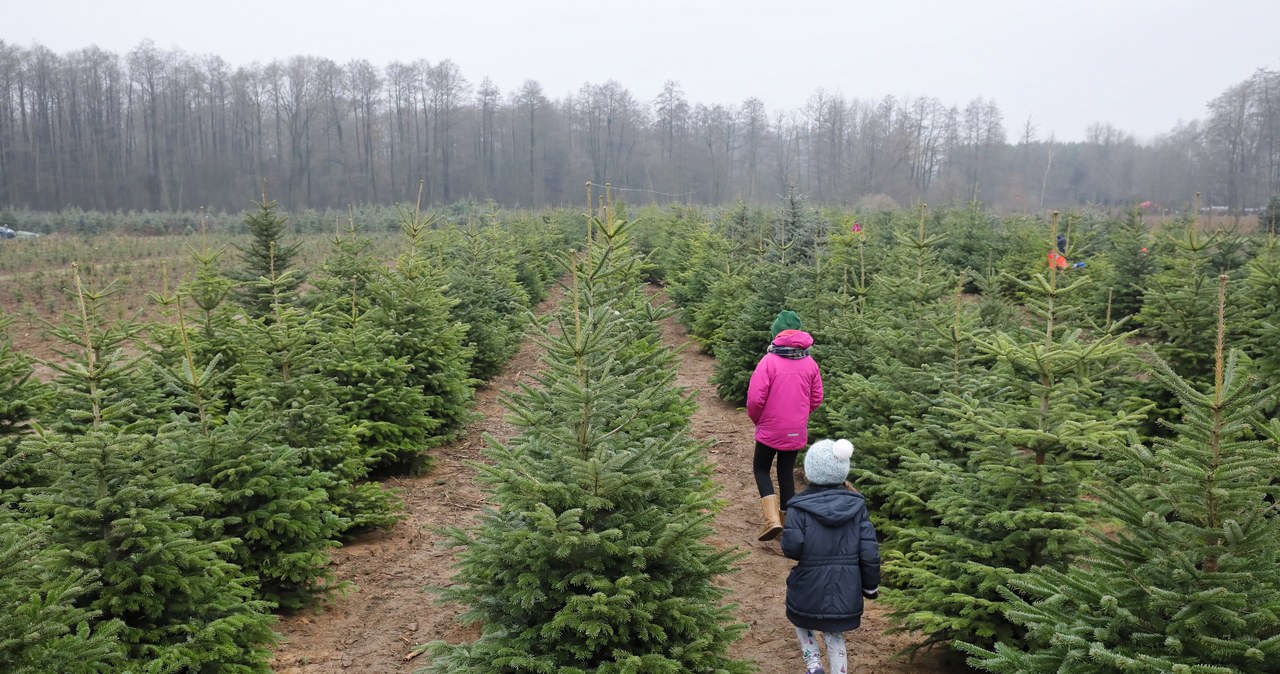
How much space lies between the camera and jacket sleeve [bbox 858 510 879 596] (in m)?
4.34

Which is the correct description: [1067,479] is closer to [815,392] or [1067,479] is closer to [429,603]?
[815,392]

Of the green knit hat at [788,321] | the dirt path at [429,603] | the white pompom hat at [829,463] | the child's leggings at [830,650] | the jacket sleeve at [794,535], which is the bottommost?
the dirt path at [429,603]

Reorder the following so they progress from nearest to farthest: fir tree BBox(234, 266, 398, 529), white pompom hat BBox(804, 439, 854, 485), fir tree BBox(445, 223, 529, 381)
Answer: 1. white pompom hat BBox(804, 439, 854, 485)
2. fir tree BBox(234, 266, 398, 529)
3. fir tree BBox(445, 223, 529, 381)

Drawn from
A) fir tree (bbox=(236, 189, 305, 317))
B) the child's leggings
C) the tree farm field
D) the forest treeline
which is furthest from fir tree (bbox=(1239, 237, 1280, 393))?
the forest treeline

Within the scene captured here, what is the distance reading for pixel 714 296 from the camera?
14.8m

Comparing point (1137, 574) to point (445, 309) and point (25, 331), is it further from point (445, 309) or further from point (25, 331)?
point (25, 331)

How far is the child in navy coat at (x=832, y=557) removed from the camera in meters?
4.30

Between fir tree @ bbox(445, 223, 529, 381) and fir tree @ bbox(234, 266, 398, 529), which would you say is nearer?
fir tree @ bbox(234, 266, 398, 529)

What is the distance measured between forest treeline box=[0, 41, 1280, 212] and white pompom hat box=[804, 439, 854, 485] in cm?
4730

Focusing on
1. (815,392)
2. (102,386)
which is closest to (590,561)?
(815,392)

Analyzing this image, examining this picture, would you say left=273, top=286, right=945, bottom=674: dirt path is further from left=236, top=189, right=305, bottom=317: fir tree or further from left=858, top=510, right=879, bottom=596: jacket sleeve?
left=236, top=189, right=305, bottom=317: fir tree

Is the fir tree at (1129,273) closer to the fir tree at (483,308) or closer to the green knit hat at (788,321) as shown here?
the green knit hat at (788,321)

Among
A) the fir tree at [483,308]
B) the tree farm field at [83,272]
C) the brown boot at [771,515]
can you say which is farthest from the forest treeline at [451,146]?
the brown boot at [771,515]

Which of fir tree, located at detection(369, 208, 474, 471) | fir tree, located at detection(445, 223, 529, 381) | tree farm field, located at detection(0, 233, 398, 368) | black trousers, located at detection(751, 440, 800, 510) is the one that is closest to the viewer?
black trousers, located at detection(751, 440, 800, 510)
